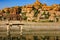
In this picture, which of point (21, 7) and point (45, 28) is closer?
point (45, 28)

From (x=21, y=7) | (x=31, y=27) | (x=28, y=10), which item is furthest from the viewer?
(x=21, y=7)

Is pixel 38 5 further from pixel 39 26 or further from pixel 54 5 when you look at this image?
pixel 39 26

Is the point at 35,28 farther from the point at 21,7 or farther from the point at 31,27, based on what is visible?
the point at 21,7

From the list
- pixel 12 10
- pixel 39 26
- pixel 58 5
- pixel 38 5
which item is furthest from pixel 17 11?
pixel 39 26

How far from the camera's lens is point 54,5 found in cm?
5100

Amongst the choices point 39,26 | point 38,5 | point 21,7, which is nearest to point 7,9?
point 21,7

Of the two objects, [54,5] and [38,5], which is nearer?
[54,5]

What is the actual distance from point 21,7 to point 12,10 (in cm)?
441

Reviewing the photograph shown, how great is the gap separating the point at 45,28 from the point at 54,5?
25097 mm

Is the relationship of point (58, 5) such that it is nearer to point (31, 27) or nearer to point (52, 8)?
point (52, 8)

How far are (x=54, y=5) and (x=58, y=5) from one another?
1952mm

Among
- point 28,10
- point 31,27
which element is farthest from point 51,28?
point 28,10

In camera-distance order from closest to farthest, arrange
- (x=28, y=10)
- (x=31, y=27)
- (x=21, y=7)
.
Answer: (x=31, y=27)
(x=28, y=10)
(x=21, y=7)

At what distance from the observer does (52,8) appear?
167ft
